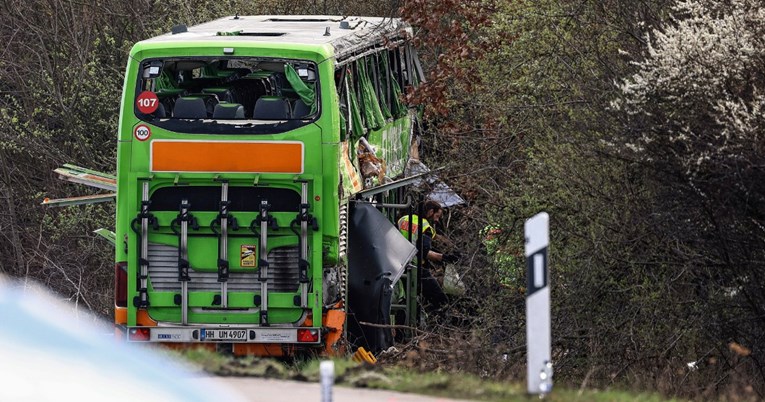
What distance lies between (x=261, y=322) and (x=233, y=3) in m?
13.8

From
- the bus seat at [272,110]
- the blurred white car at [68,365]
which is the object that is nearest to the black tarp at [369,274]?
the bus seat at [272,110]

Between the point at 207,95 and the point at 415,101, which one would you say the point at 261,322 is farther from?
the point at 415,101

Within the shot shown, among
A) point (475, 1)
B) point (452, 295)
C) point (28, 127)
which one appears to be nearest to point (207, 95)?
point (452, 295)

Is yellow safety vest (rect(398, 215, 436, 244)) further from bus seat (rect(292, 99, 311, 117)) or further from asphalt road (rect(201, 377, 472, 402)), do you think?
asphalt road (rect(201, 377, 472, 402))

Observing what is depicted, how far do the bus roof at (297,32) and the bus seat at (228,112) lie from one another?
25.6 inches

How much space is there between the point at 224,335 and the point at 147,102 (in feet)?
7.83

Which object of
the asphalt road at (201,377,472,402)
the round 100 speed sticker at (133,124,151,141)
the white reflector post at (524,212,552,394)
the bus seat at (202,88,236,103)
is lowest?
the asphalt road at (201,377,472,402)

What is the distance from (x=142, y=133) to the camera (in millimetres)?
14398

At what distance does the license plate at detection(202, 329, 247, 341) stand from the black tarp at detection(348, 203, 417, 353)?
1844mm

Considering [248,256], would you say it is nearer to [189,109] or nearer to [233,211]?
[233,211]

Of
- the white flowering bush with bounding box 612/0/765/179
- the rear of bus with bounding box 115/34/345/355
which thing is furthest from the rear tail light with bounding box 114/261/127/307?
the white flowering bush with bounding box 612/0/765/179

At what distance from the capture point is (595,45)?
50.2 ft

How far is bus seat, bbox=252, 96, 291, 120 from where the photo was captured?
14.6 m

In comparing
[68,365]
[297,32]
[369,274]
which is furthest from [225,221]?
[68,365]
